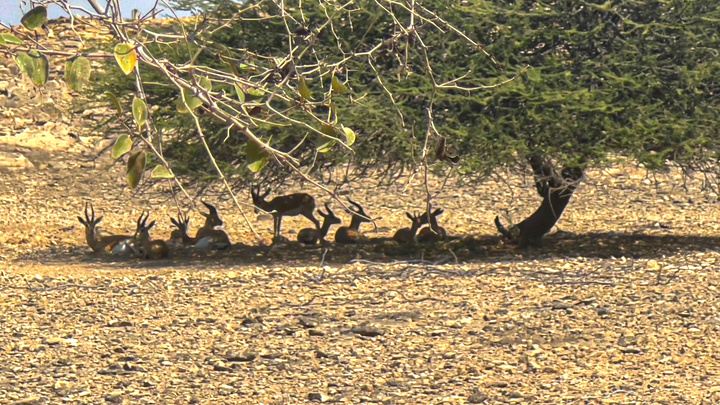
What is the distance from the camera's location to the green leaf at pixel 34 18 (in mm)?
2764

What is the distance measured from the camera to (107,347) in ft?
23.4

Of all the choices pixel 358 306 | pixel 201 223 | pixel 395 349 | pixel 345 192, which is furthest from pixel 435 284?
pixel 345 192

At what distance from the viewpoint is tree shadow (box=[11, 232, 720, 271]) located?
9875 mm

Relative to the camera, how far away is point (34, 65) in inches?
105

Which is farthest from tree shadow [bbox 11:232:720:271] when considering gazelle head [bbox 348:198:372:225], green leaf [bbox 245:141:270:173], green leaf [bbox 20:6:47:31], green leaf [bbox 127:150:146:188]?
green leaf [bbox 20:6:47:31]

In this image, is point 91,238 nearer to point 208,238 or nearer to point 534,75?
point 208,238

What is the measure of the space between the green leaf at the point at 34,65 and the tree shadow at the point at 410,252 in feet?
21.7

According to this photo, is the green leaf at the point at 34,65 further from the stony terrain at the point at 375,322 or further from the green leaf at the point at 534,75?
the green leaf at the point at 534,75

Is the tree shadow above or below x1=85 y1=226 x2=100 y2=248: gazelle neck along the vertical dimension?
below

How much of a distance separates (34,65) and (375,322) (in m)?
4.94

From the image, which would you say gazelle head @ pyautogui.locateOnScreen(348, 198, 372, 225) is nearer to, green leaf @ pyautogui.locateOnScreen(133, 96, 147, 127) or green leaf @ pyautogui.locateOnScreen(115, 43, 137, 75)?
green leaf @ pyautogui.locateOnScreen(133, 96, 147, 127)

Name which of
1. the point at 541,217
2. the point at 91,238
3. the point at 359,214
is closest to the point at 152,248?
the point at 91,238

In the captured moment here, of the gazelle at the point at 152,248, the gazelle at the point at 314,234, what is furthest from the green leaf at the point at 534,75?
the gazelle at the point at 152,248

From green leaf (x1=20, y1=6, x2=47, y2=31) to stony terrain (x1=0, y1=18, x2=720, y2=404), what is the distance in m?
2.61
